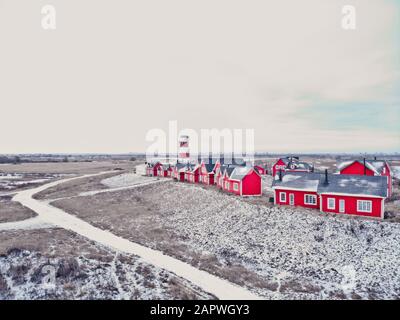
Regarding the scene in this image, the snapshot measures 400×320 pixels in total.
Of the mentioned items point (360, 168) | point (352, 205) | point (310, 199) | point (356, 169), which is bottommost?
point (352, 205)

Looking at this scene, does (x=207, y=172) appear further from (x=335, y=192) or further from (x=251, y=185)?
(x=335, y=192)

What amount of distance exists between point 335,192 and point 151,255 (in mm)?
21010

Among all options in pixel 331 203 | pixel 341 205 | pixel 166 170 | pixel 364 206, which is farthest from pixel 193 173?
pixel 364 206

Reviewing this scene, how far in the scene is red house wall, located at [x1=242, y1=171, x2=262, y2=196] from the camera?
42.9 meters

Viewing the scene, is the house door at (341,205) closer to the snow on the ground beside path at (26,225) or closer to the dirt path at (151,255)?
the dirt path at (151,255)

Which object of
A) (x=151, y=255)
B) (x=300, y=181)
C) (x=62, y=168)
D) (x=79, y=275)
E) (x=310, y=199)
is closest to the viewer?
(x=79, y=275)

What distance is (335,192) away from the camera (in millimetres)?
31625

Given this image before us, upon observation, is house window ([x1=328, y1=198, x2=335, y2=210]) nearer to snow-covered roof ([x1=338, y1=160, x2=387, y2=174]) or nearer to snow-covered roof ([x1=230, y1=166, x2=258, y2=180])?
snow-covered roof ([x1=338, y1=160, x2=387, y2=174])

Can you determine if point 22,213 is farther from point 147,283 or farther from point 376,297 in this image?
point 376,297

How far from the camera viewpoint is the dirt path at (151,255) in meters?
18.1

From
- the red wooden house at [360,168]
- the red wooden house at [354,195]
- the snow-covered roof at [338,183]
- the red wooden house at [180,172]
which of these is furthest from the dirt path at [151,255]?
the red wooden house at [180,172]
